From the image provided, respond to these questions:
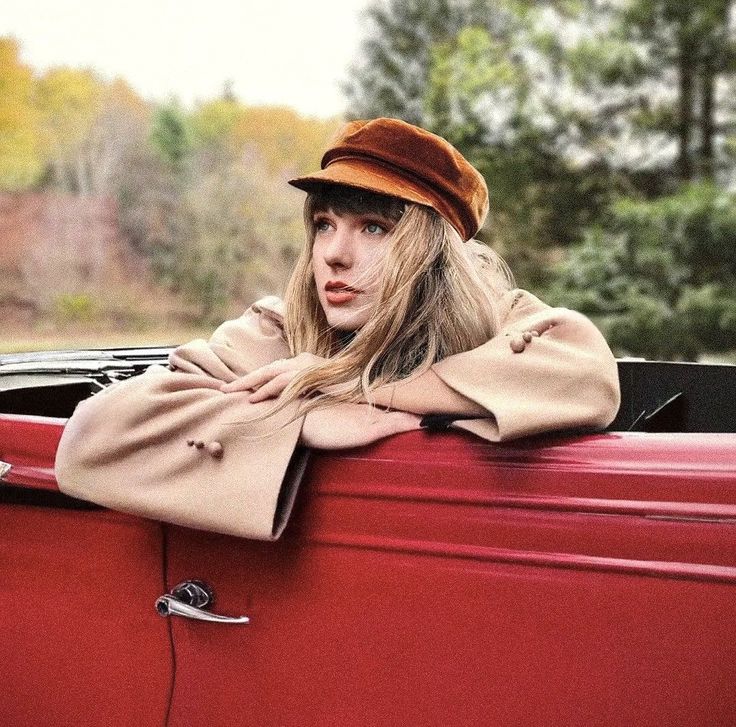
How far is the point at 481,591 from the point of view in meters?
1.21

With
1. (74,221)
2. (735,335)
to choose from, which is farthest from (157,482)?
(74,221)

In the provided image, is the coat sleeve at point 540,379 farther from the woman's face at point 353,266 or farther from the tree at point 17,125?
the tree at point 17,125

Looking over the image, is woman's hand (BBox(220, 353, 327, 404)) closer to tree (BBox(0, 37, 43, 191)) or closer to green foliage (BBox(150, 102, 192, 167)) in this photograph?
tree (BBox(0, 37, 43, 191))

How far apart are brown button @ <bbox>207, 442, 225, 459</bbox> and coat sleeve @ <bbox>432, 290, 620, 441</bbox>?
1.06 ft

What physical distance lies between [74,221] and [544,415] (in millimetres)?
8653

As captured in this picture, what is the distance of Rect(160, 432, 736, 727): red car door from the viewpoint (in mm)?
1116

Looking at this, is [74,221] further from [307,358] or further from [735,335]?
[307,358]

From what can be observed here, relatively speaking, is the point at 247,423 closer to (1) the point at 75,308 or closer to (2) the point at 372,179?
(2) the point at 372,179

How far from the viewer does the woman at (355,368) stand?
1282 millimetres

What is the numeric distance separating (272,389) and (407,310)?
0.26 meters

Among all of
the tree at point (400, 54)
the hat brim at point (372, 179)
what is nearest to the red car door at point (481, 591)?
the hat brim at point (372, 179)

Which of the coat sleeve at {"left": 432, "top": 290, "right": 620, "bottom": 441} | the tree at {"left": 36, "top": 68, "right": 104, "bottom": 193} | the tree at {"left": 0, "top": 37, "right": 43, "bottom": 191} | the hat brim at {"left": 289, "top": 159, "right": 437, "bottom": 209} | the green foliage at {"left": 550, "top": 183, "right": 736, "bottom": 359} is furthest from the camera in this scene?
the tree at {"left": 36, "top": 68, "right": 104, "bottom": 193}

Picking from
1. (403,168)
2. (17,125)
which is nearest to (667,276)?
(17,125)

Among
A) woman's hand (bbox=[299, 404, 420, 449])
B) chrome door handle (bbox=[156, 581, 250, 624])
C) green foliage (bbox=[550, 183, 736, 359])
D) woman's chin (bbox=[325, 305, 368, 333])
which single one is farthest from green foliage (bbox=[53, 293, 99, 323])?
woman's hand (bbox=[299, 404, 420, 449])
